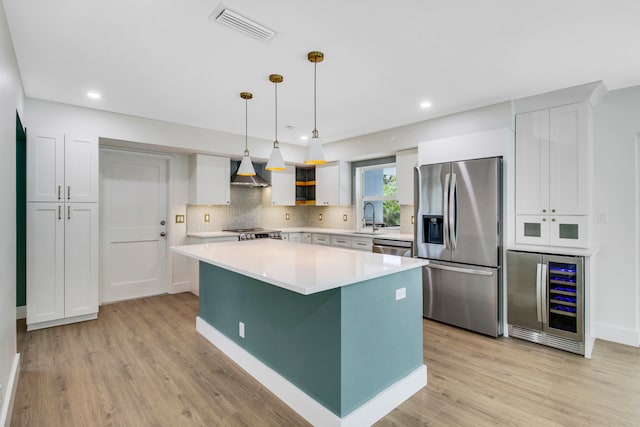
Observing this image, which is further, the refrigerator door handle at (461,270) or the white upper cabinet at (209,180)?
the white upper cabinet at (209,180)

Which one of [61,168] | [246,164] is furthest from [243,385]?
[61,168]

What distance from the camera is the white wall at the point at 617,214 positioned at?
3.11 meters

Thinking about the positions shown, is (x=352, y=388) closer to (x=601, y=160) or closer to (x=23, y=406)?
(x=23, y=406)

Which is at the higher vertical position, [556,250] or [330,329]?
[556,250]

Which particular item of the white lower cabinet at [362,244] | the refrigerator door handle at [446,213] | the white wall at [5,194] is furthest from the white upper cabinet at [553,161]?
the white wall at [5,194]

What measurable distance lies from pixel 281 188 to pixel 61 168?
3141 mm

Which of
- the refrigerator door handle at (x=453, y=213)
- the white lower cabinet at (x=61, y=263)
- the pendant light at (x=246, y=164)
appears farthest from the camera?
the refrigerator door handle at (x=453, y=213)

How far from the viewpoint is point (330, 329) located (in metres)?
1.93

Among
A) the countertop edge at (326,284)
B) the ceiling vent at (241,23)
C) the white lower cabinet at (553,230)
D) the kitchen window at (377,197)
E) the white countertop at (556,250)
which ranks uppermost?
the ceiling vent at (241,23)

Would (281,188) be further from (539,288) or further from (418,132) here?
(539,288)

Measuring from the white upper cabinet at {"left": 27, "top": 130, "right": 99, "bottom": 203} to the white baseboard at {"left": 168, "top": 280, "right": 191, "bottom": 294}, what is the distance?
6.03 ft

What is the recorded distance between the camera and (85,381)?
8.13ft

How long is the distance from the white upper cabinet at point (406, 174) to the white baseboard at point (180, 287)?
354 cm

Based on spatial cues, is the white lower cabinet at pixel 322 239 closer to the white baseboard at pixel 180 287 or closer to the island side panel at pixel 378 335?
the white baseboard at pixel 180 287
